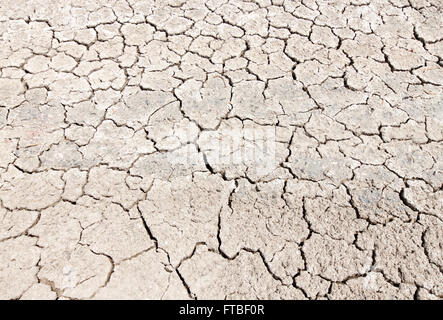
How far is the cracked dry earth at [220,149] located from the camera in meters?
2.05

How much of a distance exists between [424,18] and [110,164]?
3240 millimetres

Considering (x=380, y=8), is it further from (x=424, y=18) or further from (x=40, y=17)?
(x=40, y=17)

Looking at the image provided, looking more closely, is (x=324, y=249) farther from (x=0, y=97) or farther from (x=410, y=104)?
(x=0, y=97)

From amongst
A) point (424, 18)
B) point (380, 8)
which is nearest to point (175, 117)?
point (380, 8)

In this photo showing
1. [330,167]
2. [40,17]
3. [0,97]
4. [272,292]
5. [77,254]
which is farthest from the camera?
[40,17]

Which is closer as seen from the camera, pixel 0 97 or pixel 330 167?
pixel 330 167

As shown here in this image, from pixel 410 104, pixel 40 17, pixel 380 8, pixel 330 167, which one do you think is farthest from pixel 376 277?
pixel 40 17

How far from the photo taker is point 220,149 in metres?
2.60

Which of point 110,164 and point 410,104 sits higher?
point 410,104

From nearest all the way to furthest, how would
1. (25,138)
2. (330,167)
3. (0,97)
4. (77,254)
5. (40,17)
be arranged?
(77,254) < (330,167) < (25,138) < (0,97) < (40,17)

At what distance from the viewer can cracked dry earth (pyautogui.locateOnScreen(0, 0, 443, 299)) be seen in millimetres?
2051

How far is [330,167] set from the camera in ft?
8.14

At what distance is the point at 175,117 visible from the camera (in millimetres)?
2773

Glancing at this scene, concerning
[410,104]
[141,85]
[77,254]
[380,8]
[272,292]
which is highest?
[380,8]
